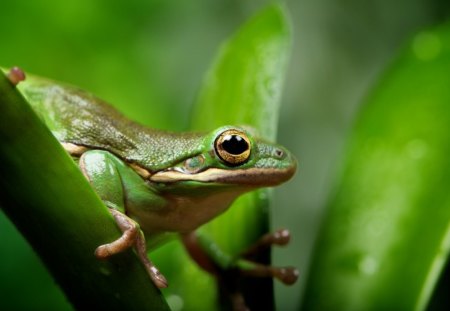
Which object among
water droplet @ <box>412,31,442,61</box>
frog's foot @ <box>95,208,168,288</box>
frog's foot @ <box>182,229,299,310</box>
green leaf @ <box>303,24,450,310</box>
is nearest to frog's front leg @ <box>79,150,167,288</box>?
frog's foot @ <box>95,208,168,288</box>

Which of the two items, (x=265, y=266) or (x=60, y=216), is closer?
(x=60, y=216)

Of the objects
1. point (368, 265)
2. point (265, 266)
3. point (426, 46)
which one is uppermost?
point (426, 46)

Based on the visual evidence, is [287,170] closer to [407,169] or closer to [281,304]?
Result: [407,169]

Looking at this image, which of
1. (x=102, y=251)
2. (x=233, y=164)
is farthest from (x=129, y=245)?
(x=233, y=164)

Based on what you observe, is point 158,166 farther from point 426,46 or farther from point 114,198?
point 426,46

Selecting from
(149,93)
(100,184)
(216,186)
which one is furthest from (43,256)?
(149,93)

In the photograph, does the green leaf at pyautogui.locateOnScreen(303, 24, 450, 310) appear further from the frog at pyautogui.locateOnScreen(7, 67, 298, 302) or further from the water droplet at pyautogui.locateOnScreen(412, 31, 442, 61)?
the frog at pyautogui.locateOnScreen(7, 67, 298, 302)

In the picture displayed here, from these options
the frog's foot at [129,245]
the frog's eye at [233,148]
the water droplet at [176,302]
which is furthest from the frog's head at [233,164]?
the water droplet at [176,302]
